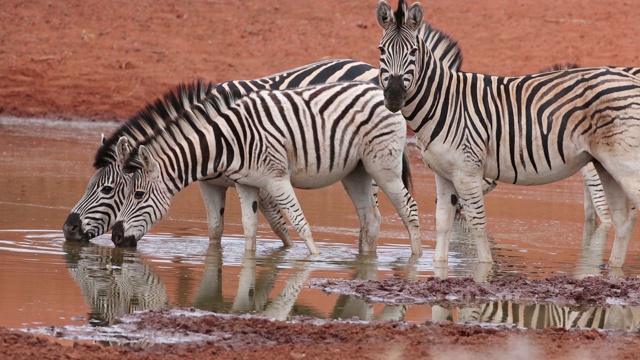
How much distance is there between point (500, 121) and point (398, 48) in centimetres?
119

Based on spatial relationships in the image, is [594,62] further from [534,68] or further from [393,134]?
[393,134]

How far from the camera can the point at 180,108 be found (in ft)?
38.8

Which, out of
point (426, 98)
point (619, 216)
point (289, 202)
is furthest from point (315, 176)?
point (619, 216)

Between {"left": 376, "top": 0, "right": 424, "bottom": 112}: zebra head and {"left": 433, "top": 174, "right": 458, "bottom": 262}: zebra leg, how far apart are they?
104cm

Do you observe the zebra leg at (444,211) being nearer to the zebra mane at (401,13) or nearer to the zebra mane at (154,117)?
the zebra mane at (401,13)

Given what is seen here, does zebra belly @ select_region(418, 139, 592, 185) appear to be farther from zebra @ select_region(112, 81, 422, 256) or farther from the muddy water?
zebra @ select_region(112, 81, 422, 256)

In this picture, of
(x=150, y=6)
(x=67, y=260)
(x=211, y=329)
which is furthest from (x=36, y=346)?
(x=150, y=6)

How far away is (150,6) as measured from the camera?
29.6m

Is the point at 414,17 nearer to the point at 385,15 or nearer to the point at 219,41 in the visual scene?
the point at 385,15

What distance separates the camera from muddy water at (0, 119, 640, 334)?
8727 millimetres

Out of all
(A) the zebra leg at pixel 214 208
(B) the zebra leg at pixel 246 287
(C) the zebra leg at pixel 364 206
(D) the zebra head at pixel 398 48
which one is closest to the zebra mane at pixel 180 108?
(A) the zebra leg at pixel 214 208

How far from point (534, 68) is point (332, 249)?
15687mm

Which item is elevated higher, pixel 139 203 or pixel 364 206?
pixel 364 206

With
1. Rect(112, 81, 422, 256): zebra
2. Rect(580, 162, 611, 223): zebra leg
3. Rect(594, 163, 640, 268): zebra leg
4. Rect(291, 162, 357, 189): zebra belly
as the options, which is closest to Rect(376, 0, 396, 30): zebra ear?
Rect(112, 81, 422, 256): zebra
